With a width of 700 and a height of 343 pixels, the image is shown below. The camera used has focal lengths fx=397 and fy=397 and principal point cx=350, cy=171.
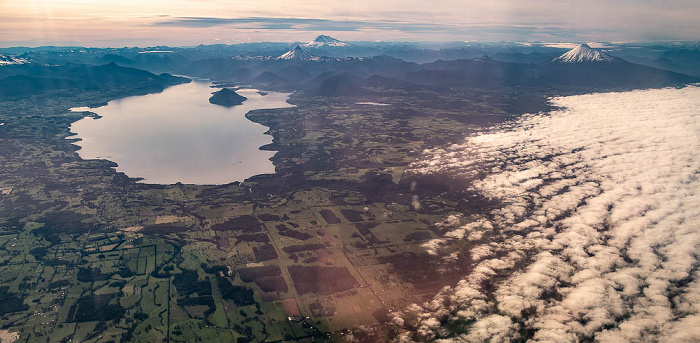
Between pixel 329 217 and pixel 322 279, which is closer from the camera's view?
pixel 322 279

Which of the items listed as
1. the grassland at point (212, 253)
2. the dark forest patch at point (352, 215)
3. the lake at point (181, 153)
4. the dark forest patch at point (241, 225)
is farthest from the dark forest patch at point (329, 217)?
the lake at point (181, 153)

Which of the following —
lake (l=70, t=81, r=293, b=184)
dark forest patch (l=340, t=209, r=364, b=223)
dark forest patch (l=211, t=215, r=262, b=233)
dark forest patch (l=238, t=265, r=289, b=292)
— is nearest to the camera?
dark forest patch (l=238, t=265, r=289, b=292)

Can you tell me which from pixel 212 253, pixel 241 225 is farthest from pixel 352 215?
pixel 212 253

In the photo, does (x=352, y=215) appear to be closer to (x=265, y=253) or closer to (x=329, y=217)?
(x=329, y=217)

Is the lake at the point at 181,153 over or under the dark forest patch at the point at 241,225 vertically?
over

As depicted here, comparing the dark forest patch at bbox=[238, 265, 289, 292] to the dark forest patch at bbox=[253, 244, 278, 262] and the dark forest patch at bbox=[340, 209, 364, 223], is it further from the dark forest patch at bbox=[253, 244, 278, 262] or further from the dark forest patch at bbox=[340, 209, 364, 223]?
the dark forest patch at bbox=[340, 209, 364, 223]

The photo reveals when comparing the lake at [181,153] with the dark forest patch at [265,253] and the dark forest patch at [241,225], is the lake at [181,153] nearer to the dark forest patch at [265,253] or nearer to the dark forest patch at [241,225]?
the dark forest patch at [241,225]

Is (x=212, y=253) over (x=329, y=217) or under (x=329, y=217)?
under

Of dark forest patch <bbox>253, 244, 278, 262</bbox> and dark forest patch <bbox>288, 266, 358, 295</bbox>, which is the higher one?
dark forest patch <bbox>253, 244, 278, 262</bbox>

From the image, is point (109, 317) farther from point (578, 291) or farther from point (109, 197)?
point (578, 291)

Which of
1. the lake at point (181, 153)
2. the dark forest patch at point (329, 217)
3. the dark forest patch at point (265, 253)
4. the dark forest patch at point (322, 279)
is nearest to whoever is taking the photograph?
the dark forest patch at point (322, 279)

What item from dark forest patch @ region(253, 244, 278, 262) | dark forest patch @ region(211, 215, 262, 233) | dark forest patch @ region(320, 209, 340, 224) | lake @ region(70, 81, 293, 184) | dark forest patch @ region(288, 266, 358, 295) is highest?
lake @ region(70, 81, 293, 184)

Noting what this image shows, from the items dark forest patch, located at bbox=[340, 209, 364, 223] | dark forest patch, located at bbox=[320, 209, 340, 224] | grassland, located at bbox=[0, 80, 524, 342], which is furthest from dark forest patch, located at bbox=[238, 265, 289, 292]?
dark forest patch, located at bbox=[340, 209, 364, 223]
